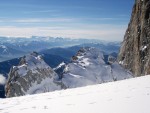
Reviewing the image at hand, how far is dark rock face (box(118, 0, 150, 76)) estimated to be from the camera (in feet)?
376

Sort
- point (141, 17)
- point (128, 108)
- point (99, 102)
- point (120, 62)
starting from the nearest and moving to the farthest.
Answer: point (128, 108), point (99, 102), point (141, 17), point (120, 62)

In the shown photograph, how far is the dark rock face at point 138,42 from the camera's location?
114631 mm

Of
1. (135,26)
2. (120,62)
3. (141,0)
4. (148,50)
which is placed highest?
(141,0)

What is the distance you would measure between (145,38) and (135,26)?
20.6 meters

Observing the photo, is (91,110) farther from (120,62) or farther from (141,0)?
(120,62)

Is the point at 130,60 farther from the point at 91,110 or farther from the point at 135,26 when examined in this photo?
the point at 91,110

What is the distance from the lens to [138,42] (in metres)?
129

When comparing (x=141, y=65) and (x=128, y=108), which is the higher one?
(x=128, y=108)

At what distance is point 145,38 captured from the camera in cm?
11606

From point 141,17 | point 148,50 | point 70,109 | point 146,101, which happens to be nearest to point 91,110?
point 70,109

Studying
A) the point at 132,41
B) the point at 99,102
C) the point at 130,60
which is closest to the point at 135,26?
the point at 132,41

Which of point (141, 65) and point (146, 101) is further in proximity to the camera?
point (141, 65)

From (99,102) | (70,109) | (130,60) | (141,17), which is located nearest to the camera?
(70,109)

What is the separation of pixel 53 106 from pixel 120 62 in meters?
159
